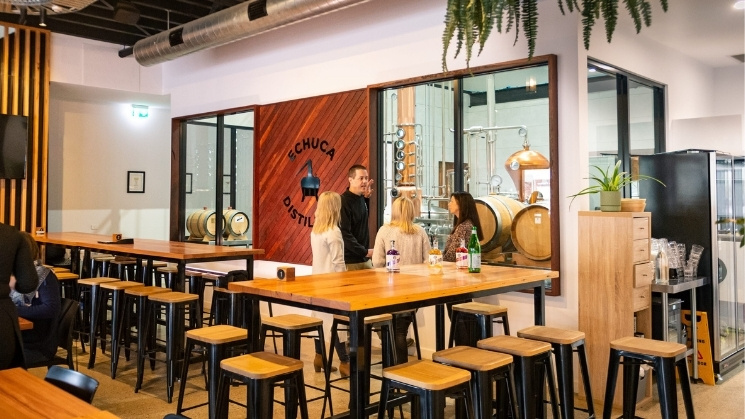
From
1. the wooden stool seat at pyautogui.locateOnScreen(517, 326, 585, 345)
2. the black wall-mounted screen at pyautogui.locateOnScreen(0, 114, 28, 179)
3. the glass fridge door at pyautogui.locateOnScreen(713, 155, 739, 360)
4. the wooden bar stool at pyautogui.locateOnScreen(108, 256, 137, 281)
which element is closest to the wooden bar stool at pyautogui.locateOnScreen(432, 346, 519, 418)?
the wooden stool seat at pyautogui.locateOnScreen(517, 326, 585, 345)

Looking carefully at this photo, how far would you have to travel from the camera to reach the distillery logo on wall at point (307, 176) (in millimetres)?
6805

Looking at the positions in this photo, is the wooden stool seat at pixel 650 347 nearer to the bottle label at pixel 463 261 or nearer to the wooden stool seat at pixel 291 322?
the bottle label at pixel 463 261

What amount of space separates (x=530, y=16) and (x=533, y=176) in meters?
3.90

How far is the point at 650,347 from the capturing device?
3.26 metres

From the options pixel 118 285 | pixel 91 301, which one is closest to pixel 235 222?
pixel 91 301

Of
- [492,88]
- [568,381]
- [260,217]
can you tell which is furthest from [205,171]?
[568,381]

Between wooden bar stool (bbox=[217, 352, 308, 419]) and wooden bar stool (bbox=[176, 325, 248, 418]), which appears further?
wooden bar stool (bbox=[176, 325, 248, 418])

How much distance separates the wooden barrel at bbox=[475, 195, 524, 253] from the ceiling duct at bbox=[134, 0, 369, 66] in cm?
207

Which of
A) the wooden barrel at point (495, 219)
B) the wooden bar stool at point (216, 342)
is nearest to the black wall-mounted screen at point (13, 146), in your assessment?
the wooden bar stool at point (216, 342)

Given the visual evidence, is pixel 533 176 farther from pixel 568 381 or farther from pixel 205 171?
pixel 205 171

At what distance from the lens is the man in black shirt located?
536 centimetres

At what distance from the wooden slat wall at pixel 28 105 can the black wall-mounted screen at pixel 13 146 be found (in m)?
0.15

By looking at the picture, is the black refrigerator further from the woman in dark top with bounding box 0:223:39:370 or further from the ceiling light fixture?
the ceiling light fixture

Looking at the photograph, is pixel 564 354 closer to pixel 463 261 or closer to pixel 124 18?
pixel 463 261
